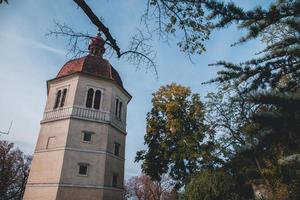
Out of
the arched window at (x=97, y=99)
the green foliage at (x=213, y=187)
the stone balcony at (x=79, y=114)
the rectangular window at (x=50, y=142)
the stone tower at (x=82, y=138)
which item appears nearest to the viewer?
the green foliage at (x=213, y=187)

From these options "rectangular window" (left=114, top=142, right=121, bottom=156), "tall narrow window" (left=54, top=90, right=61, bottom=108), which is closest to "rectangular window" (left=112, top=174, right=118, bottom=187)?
"rectangular window" (left=114, top=142, right=121, bottom=156)

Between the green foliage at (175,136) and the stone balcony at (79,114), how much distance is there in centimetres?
454

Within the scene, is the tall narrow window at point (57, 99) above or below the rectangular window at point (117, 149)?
above

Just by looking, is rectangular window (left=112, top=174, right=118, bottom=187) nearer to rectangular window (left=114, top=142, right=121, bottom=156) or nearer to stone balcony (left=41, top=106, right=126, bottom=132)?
rectangular window (left=114, top=142, right=121, bottom=156)

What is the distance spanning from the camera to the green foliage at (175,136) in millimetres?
23500

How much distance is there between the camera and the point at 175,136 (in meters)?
24.8

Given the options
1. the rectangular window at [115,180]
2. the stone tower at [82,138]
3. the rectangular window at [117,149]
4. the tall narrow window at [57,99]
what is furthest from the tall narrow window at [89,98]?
the rectangular window at [115,180]

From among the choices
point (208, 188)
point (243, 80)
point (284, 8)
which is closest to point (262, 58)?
point (243, 80)

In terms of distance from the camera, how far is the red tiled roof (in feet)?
87.3

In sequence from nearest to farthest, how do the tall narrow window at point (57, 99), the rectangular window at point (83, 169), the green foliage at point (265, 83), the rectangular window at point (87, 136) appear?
the green foliage at point (265, 83) → the rectangular window at point (83, 169) → the rectangular window at point (87, 136) → the tall narrow window at point (57, 99)

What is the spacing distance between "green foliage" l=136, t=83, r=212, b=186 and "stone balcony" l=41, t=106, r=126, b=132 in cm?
454

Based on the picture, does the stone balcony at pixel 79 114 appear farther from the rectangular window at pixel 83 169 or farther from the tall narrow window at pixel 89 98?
the rectangular window at pixel 83 169

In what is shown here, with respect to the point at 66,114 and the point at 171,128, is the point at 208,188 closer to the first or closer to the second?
the point at 171,128

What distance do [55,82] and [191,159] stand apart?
51.4 ft
